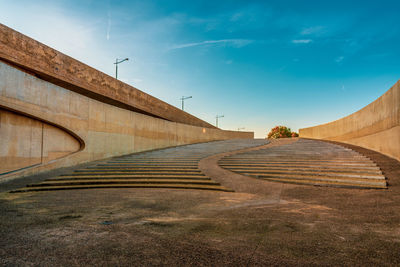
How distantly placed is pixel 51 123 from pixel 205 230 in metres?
10.7

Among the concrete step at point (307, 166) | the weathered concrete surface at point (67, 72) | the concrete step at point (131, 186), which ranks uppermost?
the weathered concrete surface at point (67, 72)

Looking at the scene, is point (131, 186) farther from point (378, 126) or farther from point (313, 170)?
point (378, 126)

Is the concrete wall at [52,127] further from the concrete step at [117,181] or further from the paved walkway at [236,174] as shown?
the concrete step at [117,181]

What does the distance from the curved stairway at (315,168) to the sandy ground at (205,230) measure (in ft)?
3.92

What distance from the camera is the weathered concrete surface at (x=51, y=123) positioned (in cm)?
970

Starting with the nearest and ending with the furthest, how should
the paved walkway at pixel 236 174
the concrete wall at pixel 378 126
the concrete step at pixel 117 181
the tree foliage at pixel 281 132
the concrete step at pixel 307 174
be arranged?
the concrete step at pixel 307 174, the paved walkway at pixel 236 174, the concrete step at pixel 117 181, the concrete wall at pixel 378 126, the tree foliage at pixel 281 132

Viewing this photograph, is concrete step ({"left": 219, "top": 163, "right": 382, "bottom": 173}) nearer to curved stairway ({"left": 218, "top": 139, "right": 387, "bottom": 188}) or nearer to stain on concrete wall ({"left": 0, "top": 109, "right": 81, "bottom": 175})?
curved stairway ({"left": 218, "top": 139, "right": 387, "bottom": 188})

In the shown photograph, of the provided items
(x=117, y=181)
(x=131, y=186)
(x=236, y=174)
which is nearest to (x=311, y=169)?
(x=236, y=174)

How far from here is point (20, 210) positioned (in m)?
5.46

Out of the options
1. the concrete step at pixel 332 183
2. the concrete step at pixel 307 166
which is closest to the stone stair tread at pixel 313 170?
the concrete step at pixel 307 166

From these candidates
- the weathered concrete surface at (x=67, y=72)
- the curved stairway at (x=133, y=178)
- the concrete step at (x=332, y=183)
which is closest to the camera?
the concrete step at (x=332, y=183)

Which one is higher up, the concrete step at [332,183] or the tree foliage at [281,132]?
the tree foliage at [281,132]

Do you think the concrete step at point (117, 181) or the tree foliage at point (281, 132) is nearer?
the concrete step at point (117, 181)

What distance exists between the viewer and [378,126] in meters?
11.5
